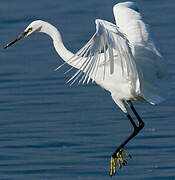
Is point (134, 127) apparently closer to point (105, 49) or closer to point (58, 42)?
point (58, 42)

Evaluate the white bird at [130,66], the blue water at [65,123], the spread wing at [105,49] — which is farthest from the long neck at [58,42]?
the blue water at [65,123]

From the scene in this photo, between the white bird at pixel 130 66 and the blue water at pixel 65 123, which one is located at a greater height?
the white bird at pixel 130 66

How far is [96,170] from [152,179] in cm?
77

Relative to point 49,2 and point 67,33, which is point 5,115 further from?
point 49,2

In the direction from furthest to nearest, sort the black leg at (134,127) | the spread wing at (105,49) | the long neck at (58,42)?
the black leg at (134,127) → the long neck at (58,42) → the spread wing at (105,49)

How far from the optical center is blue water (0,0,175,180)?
1026 cm

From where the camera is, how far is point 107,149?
431 inches

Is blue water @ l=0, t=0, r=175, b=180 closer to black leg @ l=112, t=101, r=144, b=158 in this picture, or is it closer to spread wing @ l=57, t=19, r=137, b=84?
black leg @ l=112, t=101, r=144, b=158

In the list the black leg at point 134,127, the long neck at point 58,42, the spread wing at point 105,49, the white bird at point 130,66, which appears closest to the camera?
the spread wing at point 105,49

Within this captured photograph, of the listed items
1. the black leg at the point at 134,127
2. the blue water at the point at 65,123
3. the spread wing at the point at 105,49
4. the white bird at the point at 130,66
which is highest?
the spread wing at the point at 105,49

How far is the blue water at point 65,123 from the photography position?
10258 millimetres

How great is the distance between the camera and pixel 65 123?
39.0 ft

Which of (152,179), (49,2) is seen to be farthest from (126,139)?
(49,2)

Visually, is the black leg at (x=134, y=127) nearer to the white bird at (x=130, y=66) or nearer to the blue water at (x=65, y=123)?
the white bird at (x=130, y=66)
